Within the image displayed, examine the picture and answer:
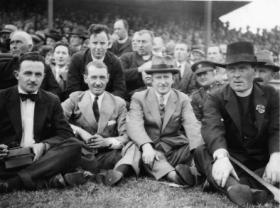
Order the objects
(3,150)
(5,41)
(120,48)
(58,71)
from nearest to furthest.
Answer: (3,150), (58,71), (5,41), (120,48)

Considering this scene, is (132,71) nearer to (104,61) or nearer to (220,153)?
(104,61)

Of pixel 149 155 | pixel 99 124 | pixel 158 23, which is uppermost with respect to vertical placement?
pixel 158 23

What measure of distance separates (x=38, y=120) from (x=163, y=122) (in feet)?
5.23

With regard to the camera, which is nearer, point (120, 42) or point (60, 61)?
point (60, 61)

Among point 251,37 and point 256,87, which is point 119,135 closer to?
point 256,87

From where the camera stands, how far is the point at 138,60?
7820 millimetres

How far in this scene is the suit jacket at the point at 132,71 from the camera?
7.34 metres

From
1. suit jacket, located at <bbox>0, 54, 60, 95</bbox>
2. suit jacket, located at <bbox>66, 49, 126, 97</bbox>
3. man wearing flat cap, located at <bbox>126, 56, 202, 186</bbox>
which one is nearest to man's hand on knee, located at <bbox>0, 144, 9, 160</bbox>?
man wearing flat cap, located at <bbox>126, 56, 202, 186</bbox>

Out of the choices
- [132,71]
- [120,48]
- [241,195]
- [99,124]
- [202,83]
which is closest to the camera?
[241,195]

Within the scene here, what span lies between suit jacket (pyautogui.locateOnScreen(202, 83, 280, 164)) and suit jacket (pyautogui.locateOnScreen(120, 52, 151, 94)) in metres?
3.05

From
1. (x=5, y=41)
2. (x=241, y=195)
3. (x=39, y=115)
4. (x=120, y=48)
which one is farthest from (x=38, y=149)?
(x=120, y=48)

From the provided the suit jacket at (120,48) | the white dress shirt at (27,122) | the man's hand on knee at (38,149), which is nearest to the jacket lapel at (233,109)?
the man's hand on knee at (38,149)

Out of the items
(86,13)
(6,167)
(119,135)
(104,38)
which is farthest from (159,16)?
(6,167)

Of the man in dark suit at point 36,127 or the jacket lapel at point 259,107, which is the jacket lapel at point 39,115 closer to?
the man in dark suit at point 36,127
